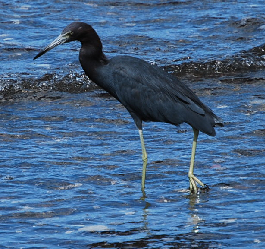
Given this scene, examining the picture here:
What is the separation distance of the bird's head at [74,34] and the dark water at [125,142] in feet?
3.86

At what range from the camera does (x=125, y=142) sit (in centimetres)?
770

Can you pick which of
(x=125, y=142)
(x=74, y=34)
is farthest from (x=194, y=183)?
(x=74, y=34)

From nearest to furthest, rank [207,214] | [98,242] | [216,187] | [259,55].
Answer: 1. [98,242]
2. [207,214]
3. [216,187]
4. [259,55]

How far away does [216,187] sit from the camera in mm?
6352

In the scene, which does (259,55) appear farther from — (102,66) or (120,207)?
(120,207)

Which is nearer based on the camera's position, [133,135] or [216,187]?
[216,187]

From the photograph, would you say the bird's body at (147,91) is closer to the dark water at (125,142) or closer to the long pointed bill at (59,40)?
the long pointed bill at (59,40)

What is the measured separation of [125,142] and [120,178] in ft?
3.64

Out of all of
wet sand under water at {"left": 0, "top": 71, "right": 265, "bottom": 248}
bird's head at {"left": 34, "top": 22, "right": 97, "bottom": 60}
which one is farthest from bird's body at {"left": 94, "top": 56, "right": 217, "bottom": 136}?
wet sand under water at {"left": 0, "top": 71, "right": 265, "bottom": 248}

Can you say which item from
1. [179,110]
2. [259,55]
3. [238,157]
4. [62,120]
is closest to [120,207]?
[179,110]

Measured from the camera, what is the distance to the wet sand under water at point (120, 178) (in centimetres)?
534

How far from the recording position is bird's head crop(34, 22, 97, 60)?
266 inches

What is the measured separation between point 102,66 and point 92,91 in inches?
125

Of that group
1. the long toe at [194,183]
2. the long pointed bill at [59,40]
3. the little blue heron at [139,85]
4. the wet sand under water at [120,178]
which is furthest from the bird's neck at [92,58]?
the long toe at [194,183]
